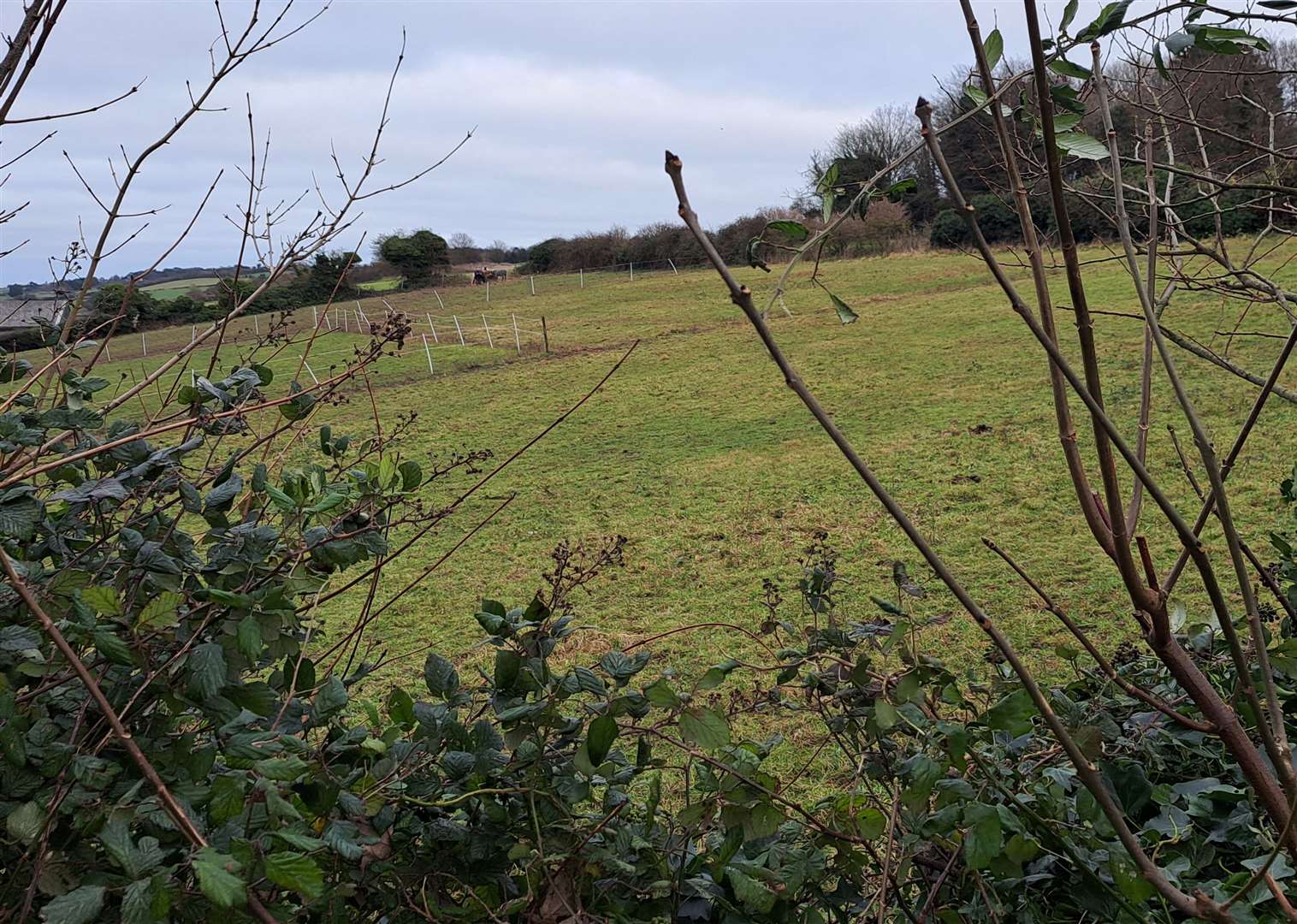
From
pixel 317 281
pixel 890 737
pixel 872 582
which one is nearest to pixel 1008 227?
pixel 872 582

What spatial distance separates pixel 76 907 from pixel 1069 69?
1.16 metres

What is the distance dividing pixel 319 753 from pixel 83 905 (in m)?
0.32

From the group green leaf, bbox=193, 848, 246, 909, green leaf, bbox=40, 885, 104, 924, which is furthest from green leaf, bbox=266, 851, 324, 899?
green leaf, bbox=40, 885, 104, 924

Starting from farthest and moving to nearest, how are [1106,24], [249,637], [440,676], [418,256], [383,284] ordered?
[418,256], [383,284], [440,676], [249,637], [1106,24]

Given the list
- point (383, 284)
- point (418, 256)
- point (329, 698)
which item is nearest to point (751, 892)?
point (329, 698)

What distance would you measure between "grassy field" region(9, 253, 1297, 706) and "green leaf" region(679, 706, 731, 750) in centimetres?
51

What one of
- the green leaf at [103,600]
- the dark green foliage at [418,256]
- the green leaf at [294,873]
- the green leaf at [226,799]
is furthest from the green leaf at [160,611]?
the dark green foliage at [418,256]

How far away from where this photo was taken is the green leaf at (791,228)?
709mm

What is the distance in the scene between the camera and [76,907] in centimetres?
84

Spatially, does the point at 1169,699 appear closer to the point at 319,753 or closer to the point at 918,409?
the point at 319,753

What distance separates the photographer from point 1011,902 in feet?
4.18

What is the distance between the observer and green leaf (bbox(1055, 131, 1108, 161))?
2.60 feet

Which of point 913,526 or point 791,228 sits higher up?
point 791,228

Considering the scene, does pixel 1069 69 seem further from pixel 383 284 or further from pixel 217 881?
pixel 383 284
